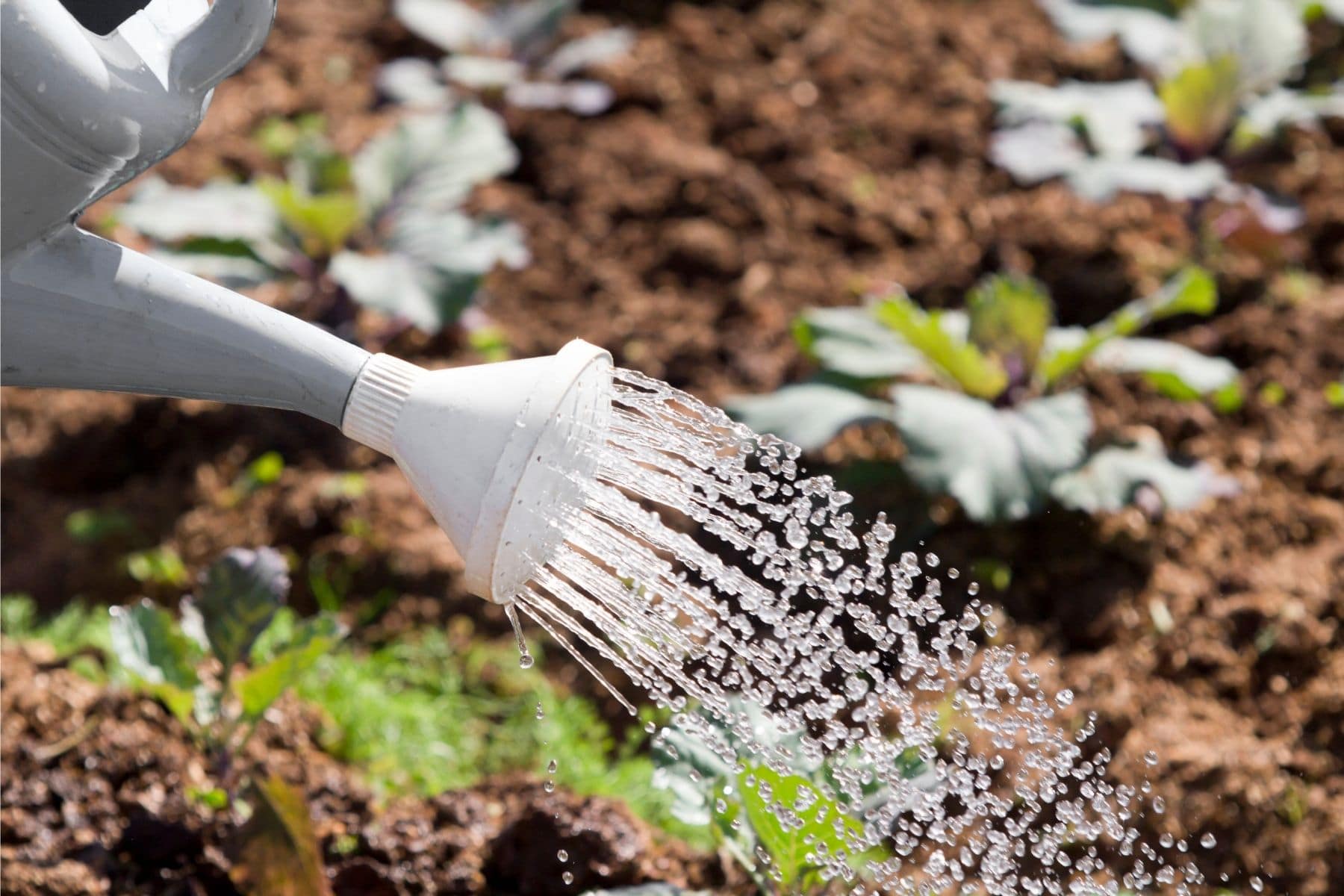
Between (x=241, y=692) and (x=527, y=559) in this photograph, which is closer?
(x=527, y=559)

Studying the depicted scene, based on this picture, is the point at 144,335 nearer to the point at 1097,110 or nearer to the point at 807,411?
the point at 807,411

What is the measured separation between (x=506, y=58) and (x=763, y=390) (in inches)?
52.7

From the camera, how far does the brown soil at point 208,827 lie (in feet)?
6.33

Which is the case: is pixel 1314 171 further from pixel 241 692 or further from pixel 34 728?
pixel 34 728

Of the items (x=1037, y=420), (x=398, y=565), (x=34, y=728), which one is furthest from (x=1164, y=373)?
(x=34, y=728)

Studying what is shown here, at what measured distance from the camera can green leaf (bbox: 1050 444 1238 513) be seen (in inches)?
93.9

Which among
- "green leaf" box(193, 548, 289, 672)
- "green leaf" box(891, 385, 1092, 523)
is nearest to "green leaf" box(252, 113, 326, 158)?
"green leaf" box(193, 548, 289, 672)

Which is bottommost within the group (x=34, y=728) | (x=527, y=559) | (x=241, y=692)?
(x=34, y=728)

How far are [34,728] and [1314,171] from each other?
9.70ft

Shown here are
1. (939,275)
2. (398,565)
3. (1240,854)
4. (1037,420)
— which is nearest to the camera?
(1240,854)

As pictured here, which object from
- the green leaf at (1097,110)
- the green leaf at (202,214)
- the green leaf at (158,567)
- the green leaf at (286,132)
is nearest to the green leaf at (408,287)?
the green leaf at (202,214)

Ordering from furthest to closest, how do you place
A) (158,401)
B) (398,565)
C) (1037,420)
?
1. (158,401)
2. (398,565)
3. (1037,420)

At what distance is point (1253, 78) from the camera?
10.1ft

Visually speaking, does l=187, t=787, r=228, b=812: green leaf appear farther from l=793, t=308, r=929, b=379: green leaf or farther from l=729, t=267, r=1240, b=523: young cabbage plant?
l=793, t=308, r=929, b=379: green leaf
